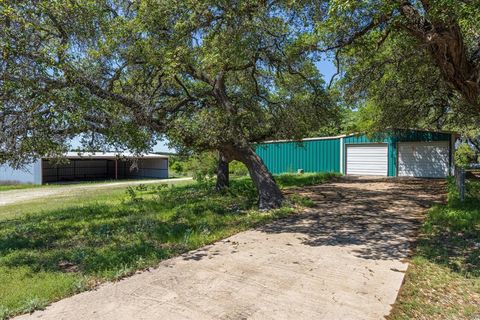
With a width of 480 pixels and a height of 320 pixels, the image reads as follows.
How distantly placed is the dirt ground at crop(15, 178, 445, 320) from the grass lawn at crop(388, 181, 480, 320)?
0.56 feet

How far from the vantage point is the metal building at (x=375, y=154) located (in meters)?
18.2

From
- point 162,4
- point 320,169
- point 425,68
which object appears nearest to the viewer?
point 162,4

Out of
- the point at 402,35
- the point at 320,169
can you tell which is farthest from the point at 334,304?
the point at 320,169

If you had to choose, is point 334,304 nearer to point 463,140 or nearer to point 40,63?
point 40,63

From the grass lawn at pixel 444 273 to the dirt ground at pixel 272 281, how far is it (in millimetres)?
172

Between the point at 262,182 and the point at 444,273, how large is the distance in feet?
18.3

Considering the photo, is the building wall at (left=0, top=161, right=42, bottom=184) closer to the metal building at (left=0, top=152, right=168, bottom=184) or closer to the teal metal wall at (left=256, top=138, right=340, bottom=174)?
the metal building at (left=0, top=152, right=168, bottom=184)

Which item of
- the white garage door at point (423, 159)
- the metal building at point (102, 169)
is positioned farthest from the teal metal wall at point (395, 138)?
the metal building at point (102, 169)

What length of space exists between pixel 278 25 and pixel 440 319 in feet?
21.7

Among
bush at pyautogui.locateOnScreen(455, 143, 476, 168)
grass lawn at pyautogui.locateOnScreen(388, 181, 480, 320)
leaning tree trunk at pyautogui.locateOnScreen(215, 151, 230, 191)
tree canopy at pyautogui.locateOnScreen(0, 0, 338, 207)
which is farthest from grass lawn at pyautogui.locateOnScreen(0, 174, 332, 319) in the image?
bush at pyautogui.locateOnScreen(455, 143, 476, 168)

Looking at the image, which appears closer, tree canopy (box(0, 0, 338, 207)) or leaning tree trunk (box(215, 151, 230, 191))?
tree canopy (box(0, 0, 338, 207))

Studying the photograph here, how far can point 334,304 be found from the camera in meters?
3.70

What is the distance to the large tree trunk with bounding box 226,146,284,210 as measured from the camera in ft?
30.9

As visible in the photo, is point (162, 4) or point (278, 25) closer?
point (162, 4)
